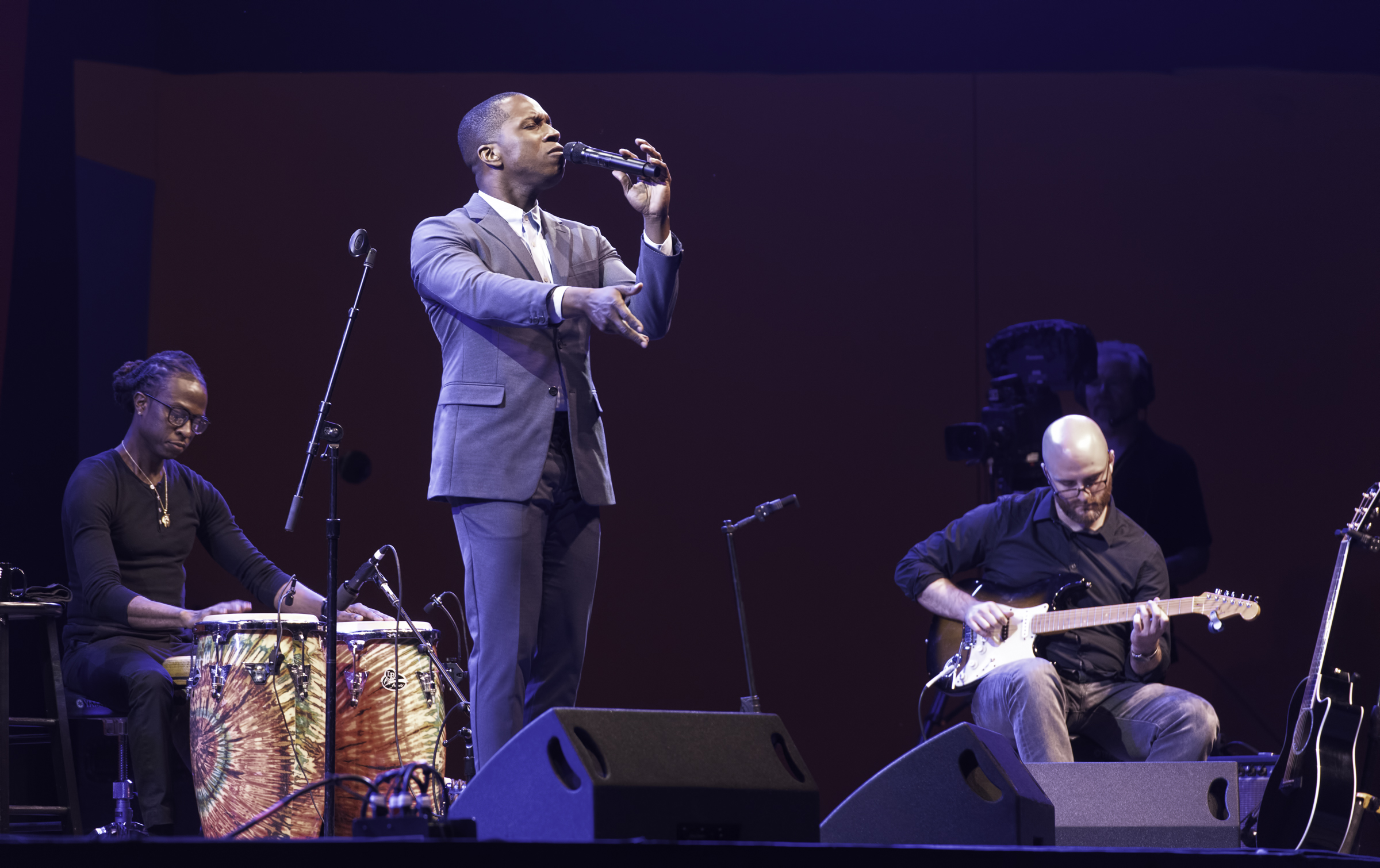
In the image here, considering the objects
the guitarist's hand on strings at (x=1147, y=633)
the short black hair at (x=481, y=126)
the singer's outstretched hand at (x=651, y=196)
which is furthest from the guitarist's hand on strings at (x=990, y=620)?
the short black hair at (x=481, y=126)

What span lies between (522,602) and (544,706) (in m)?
0.24

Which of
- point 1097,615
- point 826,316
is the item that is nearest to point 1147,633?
point 1097,615

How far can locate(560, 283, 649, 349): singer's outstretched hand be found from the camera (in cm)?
267

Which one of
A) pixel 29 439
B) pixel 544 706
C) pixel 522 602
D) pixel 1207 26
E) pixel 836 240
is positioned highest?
pixel 1207 26

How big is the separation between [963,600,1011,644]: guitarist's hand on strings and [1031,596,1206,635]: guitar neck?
8 cm

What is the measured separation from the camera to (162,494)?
4359 mm

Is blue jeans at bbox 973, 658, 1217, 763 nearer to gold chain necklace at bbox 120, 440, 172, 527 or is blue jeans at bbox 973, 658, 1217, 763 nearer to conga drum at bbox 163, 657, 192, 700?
conga drum at bbox 163, 657, 192, 700

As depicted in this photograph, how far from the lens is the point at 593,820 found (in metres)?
1.77

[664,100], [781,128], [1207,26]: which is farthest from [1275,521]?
[664,100]

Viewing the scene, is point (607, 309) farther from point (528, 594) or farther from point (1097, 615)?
point (1097, 615)

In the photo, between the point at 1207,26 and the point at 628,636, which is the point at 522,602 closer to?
the point at 628,636

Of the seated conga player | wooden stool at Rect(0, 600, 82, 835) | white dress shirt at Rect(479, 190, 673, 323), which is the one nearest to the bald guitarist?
white dress shirt at Rect(479, 190, 673, 323)

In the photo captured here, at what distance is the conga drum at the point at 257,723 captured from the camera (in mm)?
3566

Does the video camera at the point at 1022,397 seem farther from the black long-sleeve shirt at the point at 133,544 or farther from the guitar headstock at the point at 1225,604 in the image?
the black long-sleeve shirt at the point at 133,544
